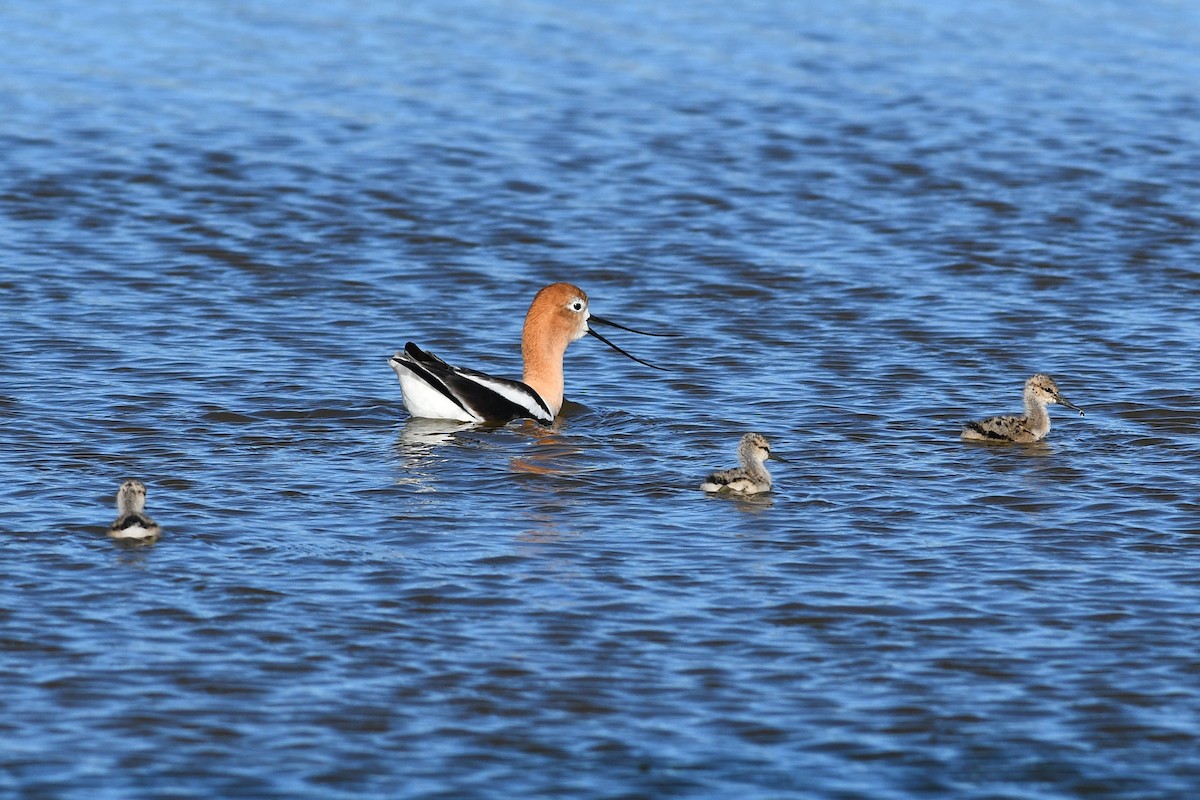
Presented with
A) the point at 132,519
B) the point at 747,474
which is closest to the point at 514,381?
the point at 747,474

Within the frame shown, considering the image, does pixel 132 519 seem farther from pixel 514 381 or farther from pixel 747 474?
pixel 514 381

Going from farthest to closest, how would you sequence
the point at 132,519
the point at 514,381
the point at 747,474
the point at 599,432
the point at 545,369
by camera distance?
the point at 545,369, the point at 514,381, the point at 599,432, the point at 747,474, the point at 132,519

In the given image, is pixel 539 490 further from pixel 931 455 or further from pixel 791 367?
pixel 791 367

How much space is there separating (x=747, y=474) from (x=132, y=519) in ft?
11.9

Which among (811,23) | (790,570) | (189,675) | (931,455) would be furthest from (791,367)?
(811,23)

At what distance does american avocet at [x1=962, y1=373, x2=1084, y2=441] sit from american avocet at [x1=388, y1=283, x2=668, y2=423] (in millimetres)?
3109

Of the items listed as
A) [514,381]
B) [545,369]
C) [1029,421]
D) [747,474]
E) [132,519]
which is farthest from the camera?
[545,369]

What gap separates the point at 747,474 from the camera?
1189 cm

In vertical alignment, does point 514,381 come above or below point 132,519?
above

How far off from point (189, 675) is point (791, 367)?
301 inches

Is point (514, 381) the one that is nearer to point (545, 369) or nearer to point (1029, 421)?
point (545, 369)

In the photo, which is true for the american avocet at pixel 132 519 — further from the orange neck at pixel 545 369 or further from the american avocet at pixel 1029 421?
the american avocet at pixel 1029 421

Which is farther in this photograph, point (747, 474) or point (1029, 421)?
point (1029, 421)

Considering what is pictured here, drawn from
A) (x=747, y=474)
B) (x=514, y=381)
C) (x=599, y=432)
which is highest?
(x=514, y=381)
